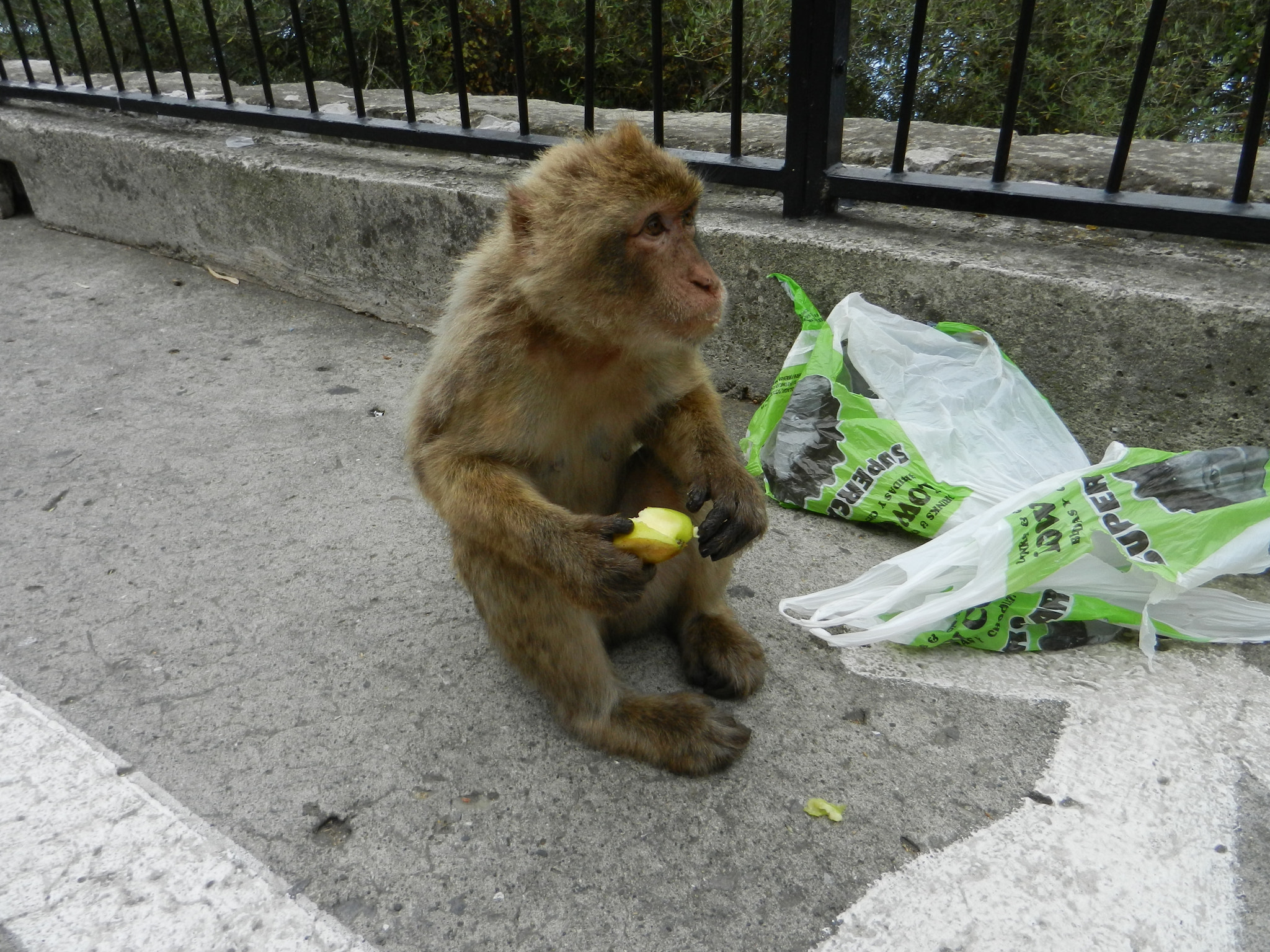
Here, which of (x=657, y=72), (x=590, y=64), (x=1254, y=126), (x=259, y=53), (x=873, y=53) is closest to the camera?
(x=1254, y=126)

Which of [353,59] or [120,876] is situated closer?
[120,876]

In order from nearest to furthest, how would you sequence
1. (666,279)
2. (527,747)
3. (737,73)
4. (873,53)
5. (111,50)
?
(666,279), (527,747), (737,73), (111,50), (873,53)

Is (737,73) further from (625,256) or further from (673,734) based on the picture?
(673,734)

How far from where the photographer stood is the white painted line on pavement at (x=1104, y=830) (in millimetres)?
1739

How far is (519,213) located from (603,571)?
853 millimetres

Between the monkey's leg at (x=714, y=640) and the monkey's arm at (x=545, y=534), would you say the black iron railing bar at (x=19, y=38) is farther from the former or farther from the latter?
the monkey's leg at (x=714, y=640)

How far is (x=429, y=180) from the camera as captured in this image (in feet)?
13.5

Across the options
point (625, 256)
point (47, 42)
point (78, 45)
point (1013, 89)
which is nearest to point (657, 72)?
point (1013, 89)

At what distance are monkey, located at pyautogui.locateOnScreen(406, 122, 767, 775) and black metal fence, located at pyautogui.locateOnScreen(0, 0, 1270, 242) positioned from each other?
1.30 metres

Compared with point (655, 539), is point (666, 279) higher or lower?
higher

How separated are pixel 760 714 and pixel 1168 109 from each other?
511 centimetres

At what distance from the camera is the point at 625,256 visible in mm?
2078

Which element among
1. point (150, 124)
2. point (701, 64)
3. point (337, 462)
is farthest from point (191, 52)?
point (337, 462)

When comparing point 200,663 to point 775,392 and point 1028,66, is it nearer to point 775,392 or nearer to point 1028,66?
point 775,392
